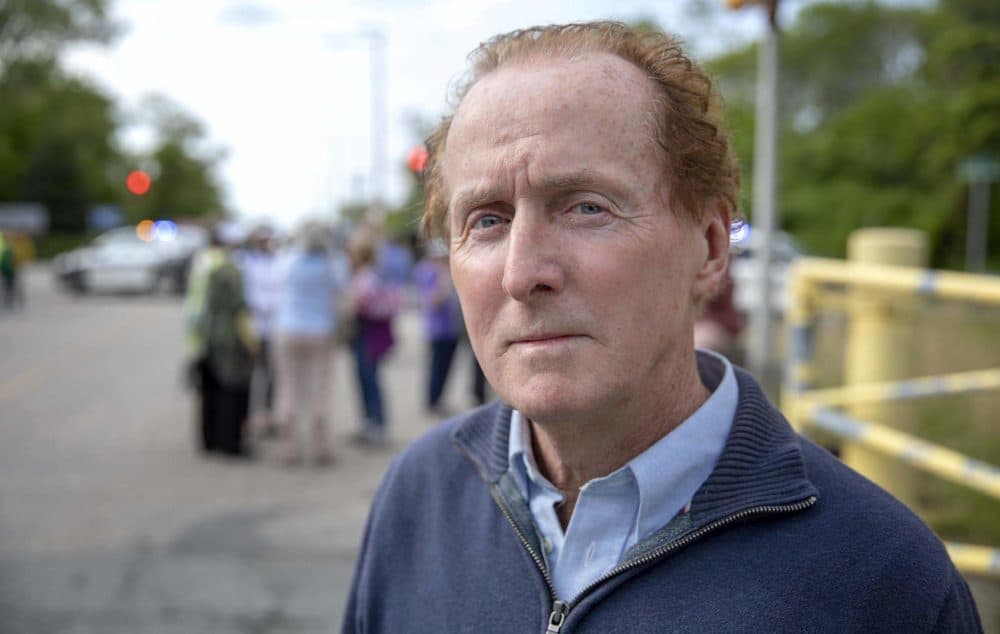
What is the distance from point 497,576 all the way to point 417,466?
0.35m

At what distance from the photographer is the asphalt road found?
507 centimetres

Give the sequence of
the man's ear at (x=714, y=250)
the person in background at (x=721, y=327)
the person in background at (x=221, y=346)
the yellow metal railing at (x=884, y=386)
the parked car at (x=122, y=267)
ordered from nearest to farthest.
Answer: the man's ear at (x=714, y=250), the yellow metal railing at (x=884, y=386), the person in background at (x=721, y=327), the person in background at (x=221, y=346), the parked car at (x=122, y=267)

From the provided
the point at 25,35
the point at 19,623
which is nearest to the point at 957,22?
the point at 25,35

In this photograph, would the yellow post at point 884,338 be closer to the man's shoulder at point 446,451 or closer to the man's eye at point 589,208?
the man's shoulder at point 446,451

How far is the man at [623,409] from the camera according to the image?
1.44m

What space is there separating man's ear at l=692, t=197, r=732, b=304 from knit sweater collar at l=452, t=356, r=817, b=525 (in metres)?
0.19

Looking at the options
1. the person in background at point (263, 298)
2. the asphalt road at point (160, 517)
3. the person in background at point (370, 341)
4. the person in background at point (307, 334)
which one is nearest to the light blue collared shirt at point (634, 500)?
the asphalt road at point (160, 517)

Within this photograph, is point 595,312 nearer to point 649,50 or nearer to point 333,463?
point 649,50

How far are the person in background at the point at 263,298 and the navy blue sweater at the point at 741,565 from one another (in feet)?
24.0

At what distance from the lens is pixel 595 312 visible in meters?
1.49

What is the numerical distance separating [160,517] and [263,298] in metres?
2.88

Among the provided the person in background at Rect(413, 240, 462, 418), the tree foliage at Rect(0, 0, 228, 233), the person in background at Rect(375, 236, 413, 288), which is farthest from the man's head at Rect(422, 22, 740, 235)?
the tree foliage at Rect(0, 0, 228, 233)

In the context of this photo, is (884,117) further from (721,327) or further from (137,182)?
(721,327)

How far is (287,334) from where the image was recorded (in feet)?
26.3
